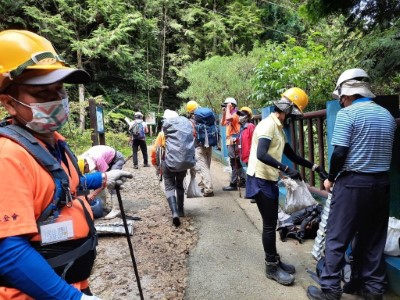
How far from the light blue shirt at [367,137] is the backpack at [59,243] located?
2.20 metres

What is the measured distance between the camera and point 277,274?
11.2ft

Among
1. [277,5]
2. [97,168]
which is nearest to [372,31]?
[97,168]

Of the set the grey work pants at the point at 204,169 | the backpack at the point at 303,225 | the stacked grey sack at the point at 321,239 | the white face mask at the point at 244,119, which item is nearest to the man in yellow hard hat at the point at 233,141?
the grey work pants at the point at 204,169

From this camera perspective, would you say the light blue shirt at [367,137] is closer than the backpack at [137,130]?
Yes

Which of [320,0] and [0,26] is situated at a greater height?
[0,26]

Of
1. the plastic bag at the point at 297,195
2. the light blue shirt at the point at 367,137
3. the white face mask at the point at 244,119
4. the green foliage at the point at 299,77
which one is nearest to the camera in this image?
the light blue shirt at the point at 367,137

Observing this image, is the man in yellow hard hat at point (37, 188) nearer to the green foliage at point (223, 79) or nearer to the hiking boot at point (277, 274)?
the hiking boot at point (277, 274)

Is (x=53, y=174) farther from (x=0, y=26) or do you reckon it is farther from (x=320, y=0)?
(x=0, y=26)

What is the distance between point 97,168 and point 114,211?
1.24 m

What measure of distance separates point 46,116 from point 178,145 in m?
3.81

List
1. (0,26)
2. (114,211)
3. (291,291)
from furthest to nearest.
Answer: (0,26) → (114,211) → (291,291)

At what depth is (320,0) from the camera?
4.15 meters

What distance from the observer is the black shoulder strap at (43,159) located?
1.23 m

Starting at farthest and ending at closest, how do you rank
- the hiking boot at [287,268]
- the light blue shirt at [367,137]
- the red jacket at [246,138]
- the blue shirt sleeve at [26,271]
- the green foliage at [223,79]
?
the green foliage at [223,79], the red jacket at [246,138], the hiking boot at [287,268], the light blue shirt at [367,137], the blue shirt sleeve at [26,271]
